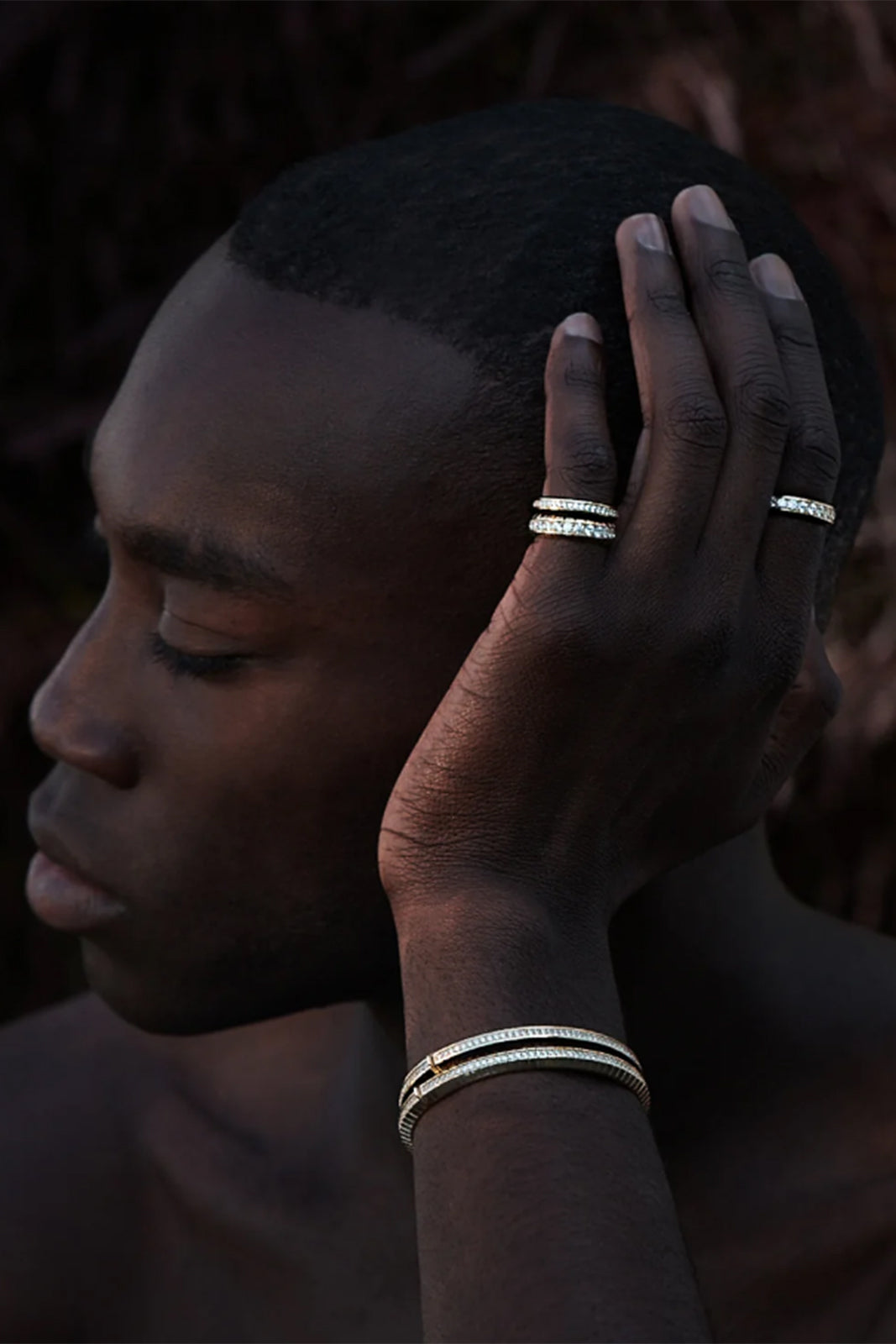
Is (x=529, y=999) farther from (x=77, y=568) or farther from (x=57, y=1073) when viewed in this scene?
(x=77, y=568)

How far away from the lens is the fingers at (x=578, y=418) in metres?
1.67

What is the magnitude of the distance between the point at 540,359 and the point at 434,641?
0.29 m

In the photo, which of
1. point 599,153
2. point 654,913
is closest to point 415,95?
point 599,153

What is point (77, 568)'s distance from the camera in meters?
4.39

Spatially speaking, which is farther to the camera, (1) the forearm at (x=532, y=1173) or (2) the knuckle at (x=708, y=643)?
(2) the knuckle at (x=708, y=643)

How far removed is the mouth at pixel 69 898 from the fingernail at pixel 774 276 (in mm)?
910

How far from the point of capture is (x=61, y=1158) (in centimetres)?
245

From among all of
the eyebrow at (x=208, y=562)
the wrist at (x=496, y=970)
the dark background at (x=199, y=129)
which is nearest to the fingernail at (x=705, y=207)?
the eyebrow at (x=208, y=562)

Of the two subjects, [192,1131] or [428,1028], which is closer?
[428,1028]

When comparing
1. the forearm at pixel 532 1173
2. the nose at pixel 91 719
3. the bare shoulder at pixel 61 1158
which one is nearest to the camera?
the forearm at pixel 532 1173

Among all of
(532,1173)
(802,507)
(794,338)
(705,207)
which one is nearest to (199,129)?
(705,207)

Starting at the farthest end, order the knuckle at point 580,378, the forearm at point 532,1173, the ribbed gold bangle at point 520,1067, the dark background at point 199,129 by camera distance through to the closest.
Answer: the dark background at point 199,129 → the knuckle at point 580,378 → the ribbed gold bangle at point 520,1067 → the forearm at point 532,1173

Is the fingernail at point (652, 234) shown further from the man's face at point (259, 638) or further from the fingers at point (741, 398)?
the man's face at point (259, 638)

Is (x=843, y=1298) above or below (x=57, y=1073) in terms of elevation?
above
